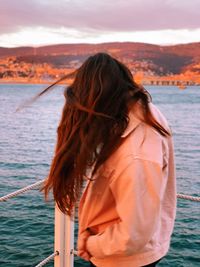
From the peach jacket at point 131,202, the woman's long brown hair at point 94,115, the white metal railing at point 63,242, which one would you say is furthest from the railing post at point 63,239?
the woman's long brown hair at point 94,115

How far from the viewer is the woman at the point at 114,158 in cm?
108

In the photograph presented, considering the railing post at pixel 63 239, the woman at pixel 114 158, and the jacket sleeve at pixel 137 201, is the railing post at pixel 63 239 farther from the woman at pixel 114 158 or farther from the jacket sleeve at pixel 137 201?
the jacket sleeve at pixel 137 201

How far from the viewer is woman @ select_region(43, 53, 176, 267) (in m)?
1.08

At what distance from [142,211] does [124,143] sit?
18 cm

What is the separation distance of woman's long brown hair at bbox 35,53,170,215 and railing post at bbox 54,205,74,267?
1078mm

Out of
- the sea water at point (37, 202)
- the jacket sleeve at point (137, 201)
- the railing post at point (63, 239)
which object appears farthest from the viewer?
the sea water at point (37, 202)

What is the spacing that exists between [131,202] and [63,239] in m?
1.30

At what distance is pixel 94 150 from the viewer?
1141mm

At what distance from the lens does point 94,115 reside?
1122 mm

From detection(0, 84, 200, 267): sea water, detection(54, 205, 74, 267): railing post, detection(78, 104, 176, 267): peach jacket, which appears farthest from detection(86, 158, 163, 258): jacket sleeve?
detection(54, 205, 74, 267): railing post

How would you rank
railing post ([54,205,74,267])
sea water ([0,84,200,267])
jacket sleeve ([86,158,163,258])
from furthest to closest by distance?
1. sea water ([0,84,200,267])
2. railing post ([54,205,74,267])
3. jacket sleeve ([86,158,163,258])

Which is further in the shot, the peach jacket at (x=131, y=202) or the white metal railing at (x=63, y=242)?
the white metal railing at (x=63, y=242)

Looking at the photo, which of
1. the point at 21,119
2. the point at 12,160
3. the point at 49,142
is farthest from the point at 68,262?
the point at 21,119

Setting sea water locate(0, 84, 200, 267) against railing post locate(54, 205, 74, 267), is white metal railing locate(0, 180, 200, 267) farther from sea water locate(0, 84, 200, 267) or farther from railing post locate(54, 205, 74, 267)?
sea water locate(0, 84, 200, 267)
